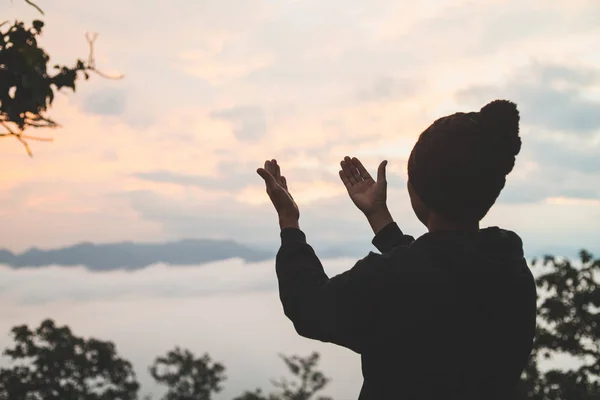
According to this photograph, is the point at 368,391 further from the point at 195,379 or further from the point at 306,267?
the point at 195,379

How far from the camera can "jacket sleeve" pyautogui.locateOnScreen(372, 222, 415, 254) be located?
3.76 metres

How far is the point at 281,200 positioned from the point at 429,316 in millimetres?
1030

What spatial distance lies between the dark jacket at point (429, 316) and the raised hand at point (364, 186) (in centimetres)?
72

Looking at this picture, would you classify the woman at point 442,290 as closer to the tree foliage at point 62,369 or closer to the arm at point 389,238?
the arm at point 389,238

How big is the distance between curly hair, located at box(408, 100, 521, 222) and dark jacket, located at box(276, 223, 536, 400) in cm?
15

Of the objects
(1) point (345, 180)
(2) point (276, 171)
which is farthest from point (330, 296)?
(1) point (345, 180)

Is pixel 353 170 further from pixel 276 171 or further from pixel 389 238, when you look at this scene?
pixel 389 238

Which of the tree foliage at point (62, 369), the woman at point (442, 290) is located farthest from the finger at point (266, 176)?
the tree foliage at point (62, 369)

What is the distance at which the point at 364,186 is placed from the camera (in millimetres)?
4082

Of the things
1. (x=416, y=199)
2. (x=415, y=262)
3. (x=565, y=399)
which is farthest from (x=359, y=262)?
(x=565, y=399)

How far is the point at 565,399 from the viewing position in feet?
81.6

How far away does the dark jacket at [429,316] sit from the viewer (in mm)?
3100

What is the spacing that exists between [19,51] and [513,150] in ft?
9.72

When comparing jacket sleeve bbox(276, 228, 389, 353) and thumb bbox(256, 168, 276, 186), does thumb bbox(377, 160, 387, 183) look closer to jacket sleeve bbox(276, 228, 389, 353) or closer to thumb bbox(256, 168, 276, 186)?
thumb bbox(256, 168, 276, 186)
